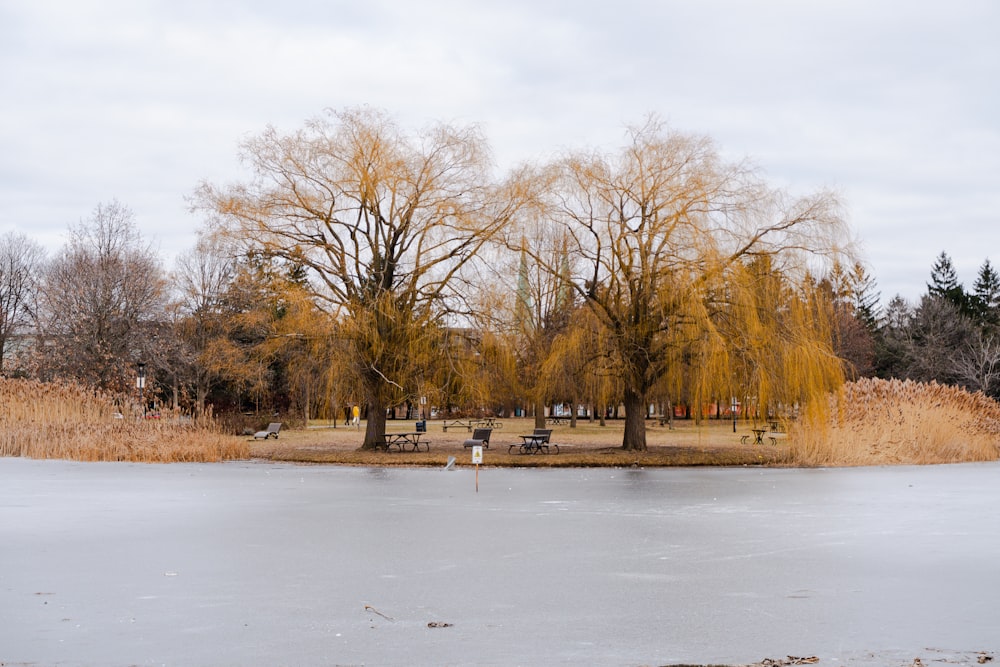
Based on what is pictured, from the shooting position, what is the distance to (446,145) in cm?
3284

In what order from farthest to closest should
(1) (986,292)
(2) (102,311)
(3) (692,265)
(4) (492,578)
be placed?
(1) (986,292) < (2) (102,311) < (3) (692,265) < (4) (492,578)

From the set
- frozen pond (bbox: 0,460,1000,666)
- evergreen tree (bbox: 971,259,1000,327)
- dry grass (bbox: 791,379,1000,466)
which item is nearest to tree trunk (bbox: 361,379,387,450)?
dry grass (bbox: 791,379,1000,466)

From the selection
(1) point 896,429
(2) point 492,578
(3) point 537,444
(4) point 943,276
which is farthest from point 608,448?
(4) point 943,276

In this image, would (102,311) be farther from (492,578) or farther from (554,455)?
(492,578)

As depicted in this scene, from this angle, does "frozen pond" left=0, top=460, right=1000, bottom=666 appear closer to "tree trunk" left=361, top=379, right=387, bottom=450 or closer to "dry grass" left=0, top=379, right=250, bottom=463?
"dry grass" left=0, top=379, right=250, bottom=463

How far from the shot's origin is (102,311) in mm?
46594

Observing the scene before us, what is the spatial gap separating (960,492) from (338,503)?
40.7 feet

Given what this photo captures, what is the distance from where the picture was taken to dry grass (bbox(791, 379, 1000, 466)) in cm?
2925

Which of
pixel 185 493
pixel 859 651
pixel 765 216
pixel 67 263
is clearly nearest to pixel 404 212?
pixel 765 216

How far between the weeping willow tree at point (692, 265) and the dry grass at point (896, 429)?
1.65 meters

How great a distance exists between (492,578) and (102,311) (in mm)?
41561

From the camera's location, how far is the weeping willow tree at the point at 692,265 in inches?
1122

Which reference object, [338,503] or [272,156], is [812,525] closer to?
[338,503]

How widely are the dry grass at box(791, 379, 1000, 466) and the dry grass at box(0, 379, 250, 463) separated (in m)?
17.8
